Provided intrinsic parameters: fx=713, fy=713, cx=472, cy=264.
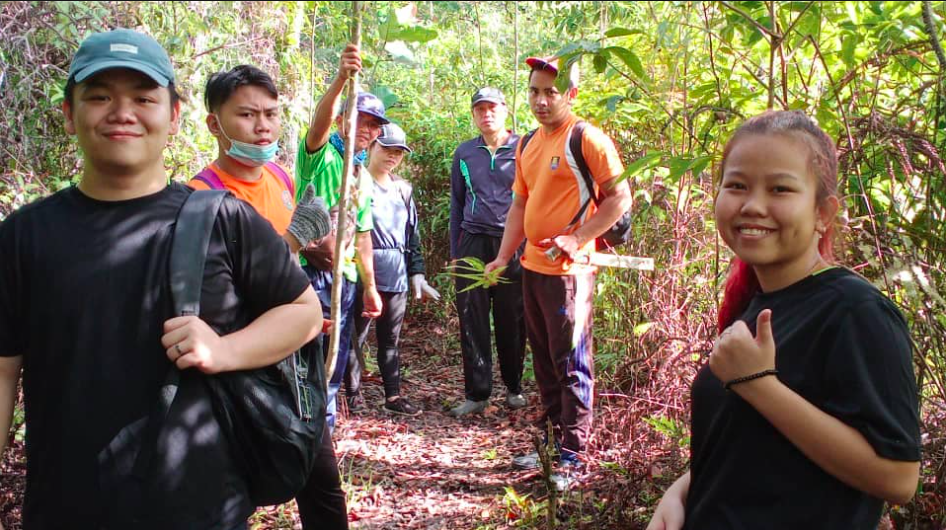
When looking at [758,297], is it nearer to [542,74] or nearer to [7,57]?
[542,74]

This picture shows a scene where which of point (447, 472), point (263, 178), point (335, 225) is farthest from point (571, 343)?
point (263, 178)

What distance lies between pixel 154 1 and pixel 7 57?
1250 mm

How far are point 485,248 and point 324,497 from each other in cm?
360

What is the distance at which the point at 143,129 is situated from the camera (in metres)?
1.73

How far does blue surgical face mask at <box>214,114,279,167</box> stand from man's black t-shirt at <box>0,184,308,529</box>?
1.23 metres

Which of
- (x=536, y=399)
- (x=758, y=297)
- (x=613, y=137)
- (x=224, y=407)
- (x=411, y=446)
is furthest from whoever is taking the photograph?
(x=536, y=399)

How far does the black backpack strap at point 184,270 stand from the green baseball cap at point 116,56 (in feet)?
1.08

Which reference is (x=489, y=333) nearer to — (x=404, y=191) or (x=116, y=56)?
(x=404, y=191)

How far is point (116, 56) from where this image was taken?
1.69 meters

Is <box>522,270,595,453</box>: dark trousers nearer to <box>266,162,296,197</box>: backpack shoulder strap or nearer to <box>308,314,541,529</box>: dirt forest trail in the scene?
<box>308,314,541,529</box>: dirt forest trail

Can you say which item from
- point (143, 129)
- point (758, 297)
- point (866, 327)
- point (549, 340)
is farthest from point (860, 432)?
point (549, 340)

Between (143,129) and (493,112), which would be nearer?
(143,129)

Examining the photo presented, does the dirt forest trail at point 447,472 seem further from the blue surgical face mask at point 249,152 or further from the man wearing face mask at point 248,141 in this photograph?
the blue surgical face mask at point 249,152

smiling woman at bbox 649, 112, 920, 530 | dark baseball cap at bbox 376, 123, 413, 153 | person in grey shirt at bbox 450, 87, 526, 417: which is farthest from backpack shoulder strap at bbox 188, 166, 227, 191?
person in grey shirt at bbox 450, 87, 526, 417
